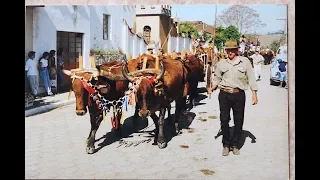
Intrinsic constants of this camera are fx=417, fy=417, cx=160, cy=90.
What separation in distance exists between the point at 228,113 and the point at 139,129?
813 mm

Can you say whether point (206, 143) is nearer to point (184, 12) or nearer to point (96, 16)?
point (184, 12)

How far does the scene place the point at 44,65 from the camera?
3824 mm

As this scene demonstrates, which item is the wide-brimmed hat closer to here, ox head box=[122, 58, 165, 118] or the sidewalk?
ox head box=[122, 58, 165, 118]

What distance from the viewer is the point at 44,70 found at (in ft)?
12.6

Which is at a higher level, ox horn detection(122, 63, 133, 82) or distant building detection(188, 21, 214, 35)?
distant building detection(188, 21, 214, 35)

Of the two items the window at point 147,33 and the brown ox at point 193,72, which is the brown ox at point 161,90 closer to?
the brown ox at point 193,72

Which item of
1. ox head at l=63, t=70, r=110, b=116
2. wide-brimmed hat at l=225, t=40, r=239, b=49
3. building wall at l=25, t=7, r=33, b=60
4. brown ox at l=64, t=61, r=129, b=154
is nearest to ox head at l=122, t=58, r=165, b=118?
brown ox at l=64, t=61, r=129, b=154

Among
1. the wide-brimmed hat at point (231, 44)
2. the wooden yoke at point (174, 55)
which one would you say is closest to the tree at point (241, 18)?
the wide-brimmed hat at point (231, 44)

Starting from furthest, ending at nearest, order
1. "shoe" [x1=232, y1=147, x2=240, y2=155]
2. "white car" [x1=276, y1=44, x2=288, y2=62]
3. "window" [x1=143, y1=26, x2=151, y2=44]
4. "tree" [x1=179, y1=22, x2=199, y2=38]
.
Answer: "window" [x1=143, y1=26, x2=151, y2=44]
"tree" [x1=179, y1=22, x2=199, y2=38]
"shoe" [x1=232, y1=147, x2=240, y2=155]
"white car" [x1=276, y1=44, x2=288, y2=62]

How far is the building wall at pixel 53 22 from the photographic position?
12.4 feet

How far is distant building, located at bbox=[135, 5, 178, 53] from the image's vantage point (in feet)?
12.1

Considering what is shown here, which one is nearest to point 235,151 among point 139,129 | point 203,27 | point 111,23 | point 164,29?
point 139,129

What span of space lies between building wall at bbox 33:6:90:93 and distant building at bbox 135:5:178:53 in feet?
1.60
